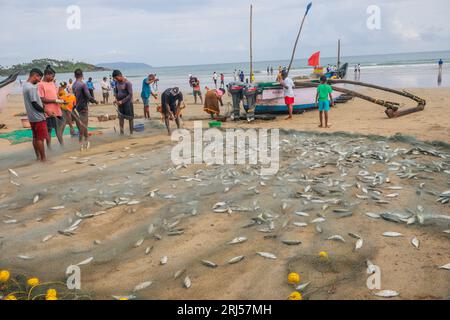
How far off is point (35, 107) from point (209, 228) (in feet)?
20.3

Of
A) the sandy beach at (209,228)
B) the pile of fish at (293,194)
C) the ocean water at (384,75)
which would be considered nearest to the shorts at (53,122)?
the sandy beach at (209,228)

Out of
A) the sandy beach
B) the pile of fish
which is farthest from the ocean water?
the sandy beach

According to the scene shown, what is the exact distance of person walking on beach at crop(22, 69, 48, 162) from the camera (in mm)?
9070

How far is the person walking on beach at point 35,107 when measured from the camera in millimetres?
9070

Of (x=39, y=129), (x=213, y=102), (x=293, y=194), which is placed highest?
(x=213, y=102)

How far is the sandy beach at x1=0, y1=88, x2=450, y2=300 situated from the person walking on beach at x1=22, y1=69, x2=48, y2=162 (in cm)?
72

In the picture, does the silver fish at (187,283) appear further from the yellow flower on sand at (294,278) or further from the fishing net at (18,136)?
the fishing net at (18,136)

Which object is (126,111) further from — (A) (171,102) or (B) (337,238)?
(B) (337,238)

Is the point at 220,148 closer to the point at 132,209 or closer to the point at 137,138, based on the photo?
the point at 137,138

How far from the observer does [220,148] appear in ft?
34.6

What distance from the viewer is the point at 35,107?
9156 millimetres

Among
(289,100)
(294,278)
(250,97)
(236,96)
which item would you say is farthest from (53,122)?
(289,100)

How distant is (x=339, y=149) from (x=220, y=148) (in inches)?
129
